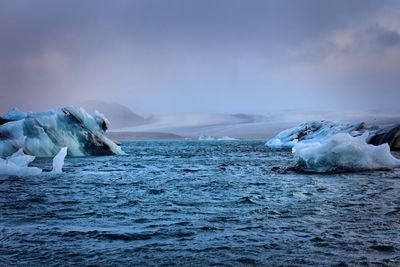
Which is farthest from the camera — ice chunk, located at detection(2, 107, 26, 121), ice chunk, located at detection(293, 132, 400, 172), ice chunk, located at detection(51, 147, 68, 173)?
ice chunk, located at detection(2, 107, 26, 121)

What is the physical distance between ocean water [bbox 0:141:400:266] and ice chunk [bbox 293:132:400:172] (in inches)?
193

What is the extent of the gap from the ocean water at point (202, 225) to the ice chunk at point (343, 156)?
16.1 feet

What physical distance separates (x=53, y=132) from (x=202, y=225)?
Result: 29767 mm

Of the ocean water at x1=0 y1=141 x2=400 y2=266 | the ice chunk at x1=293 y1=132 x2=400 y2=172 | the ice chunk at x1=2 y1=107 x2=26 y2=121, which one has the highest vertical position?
the ice chunk at x1=2 y1=107 x2=26 y2=121

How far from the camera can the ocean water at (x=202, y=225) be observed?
6859 mm

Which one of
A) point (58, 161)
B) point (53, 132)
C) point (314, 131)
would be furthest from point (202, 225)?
point (314, 131)

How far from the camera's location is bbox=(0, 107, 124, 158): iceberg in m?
33.8

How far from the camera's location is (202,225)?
916 centimetres

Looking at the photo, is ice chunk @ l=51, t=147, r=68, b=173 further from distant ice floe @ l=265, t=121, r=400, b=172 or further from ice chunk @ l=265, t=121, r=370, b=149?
ice chunk @ l=265, t=121, r=370, b=149

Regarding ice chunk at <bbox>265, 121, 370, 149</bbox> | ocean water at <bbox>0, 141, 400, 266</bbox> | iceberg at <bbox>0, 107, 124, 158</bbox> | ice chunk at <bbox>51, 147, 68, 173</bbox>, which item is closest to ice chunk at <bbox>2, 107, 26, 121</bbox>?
iceberg at <bbox>0, 107, 124, 158</bbox>

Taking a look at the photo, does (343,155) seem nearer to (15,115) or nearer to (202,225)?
(202,225)

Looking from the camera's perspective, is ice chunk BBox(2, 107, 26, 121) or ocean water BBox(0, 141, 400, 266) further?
ice chunk BBox(2, 107, 26, 121)

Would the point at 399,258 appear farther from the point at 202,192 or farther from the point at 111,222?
the point at 202,192

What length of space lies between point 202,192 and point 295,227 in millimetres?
6260
